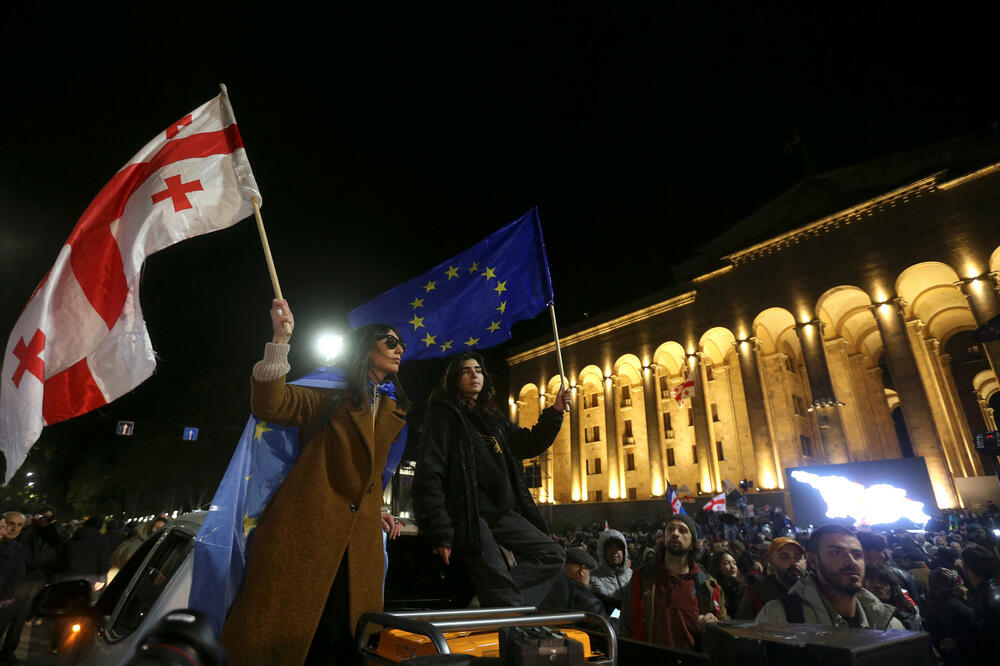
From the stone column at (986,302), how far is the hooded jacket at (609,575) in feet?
78.0

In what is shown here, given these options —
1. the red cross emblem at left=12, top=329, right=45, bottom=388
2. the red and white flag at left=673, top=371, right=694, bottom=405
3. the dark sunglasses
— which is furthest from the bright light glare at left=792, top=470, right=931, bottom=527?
the red cross emblem at left=12, top=329, right=45, bottom=388

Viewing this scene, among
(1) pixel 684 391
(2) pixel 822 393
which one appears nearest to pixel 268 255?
(1) pixel 684 391

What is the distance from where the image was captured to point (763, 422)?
89.2 feet

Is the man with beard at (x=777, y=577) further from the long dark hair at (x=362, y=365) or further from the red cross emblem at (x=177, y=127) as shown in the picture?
the red cross emblem at (x=177, y=127)

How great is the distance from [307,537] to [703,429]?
30.9 m

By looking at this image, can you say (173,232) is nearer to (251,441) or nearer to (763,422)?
(251,441)

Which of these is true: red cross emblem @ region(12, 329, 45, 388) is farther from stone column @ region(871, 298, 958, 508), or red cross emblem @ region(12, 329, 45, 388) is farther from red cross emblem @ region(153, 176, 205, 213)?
stone column @ region(871, 298, 958, 508)

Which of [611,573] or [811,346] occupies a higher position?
[811,346]

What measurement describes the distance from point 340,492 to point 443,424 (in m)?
0.91

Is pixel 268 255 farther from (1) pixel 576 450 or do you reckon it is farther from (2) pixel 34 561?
(1) pixel 576 450

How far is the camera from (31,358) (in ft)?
10.1

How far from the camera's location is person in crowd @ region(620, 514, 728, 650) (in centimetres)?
432

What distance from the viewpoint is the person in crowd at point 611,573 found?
5.38 metres

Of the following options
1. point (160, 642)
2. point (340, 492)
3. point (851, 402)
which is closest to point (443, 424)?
point (340, 492)
